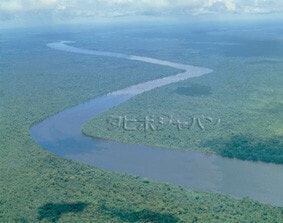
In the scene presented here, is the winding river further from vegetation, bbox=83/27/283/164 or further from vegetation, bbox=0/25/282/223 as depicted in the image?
vegetation, bbox=0/25/282/223

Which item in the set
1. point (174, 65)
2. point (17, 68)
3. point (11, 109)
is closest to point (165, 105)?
point (11, 109)

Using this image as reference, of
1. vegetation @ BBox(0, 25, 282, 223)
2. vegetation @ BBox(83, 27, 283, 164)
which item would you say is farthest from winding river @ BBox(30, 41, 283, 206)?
vegetation @ BBox(0, 25, 282, 223)

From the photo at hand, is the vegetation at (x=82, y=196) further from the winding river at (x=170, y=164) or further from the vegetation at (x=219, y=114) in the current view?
the vegetation at (x=219, y=114)

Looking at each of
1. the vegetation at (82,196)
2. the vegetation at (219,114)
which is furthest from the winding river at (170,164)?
the vegetation at (82,196)

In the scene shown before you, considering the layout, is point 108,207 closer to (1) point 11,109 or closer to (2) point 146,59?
(1) point 11,109

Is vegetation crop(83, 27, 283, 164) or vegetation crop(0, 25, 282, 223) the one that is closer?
vegetation crop(0, 25, 282, 223)

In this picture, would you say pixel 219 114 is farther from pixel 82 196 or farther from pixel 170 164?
pixel 82 196

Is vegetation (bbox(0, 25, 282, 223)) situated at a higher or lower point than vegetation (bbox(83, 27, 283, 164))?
lower

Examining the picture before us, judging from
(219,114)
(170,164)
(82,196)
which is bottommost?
(170,164)

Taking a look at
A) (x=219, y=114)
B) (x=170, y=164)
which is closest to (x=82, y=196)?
(x=170, y=164)
